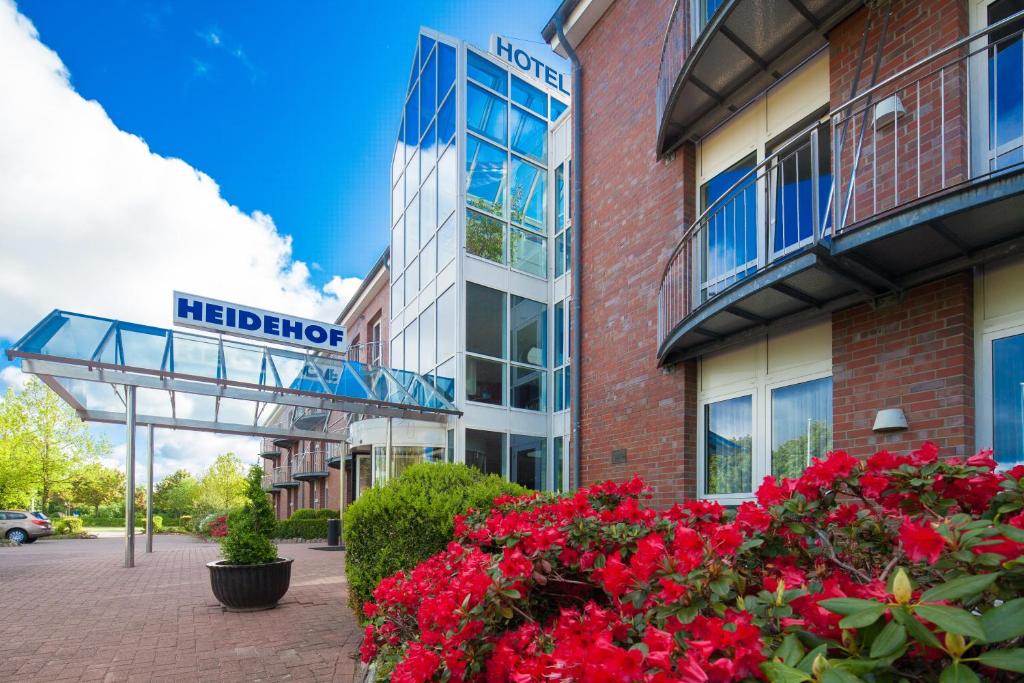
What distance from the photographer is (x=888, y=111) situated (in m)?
5.34

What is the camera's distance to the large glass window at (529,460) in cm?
1406

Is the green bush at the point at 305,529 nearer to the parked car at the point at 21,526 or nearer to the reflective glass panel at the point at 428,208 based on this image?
the parked car at the point at 21,526

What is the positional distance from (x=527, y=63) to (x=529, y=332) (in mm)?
7652

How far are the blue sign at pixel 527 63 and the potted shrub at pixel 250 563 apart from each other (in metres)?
13.1

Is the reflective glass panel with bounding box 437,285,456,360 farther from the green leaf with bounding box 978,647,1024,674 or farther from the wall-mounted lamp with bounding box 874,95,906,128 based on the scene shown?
the green leaf with bounding box 978,647,1024,674

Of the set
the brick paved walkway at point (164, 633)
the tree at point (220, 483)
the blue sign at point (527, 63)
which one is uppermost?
the blue sign at point (527, 63)

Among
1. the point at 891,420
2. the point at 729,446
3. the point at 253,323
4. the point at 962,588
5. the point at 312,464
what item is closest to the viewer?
the point at 962,588

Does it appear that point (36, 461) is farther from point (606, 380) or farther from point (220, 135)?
point (606, 380)

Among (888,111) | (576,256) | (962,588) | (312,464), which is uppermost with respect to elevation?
Result: (888,111)

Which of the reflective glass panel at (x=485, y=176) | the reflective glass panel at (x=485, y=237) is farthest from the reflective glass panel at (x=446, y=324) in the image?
the reflective glass panel at (x=485, y=176)

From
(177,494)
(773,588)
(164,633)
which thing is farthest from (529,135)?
(177,494)

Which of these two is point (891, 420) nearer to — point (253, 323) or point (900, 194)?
point (900, 194)

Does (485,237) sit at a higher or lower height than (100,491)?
higher

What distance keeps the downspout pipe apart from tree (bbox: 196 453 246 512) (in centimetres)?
3522
